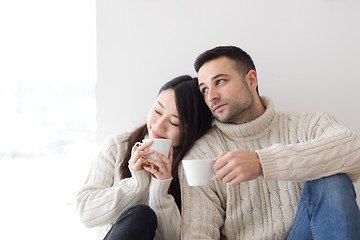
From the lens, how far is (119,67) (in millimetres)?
1795

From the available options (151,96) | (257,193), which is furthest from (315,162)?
(151,96)

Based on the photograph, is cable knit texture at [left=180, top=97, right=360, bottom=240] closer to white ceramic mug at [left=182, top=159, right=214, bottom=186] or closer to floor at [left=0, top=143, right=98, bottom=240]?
white ceramic mug at [left=182, top=159, right=214, bottom=186]

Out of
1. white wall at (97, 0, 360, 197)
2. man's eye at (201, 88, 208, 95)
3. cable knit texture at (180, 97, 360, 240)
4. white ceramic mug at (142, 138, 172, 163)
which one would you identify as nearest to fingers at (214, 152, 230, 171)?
cable knit texture at (180, 97, 360, 240)

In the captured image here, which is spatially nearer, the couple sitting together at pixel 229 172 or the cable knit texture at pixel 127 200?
the couple sitting together at pixel 229 172

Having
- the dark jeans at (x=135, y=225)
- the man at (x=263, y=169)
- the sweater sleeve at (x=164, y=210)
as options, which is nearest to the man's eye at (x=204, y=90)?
the man at (x=263, y=169)

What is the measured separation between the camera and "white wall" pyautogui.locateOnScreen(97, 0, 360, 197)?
1.69 metres

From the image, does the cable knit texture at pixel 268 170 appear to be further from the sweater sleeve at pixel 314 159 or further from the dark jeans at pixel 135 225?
the dark jeans at pixel 135 225

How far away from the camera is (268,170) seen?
104cm

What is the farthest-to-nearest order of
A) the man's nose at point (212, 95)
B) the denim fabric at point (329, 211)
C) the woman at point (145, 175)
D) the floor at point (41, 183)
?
the floor at point (41, 183)
the man's nose at point (212, 95)
the woman at point (145, 175)
the denim fabric at point (329, 211)

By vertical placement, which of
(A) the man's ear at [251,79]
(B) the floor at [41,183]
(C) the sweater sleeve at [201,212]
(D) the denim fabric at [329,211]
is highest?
(A) the man's ear at [251,79]

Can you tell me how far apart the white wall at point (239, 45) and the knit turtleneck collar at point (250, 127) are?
0.34 metres

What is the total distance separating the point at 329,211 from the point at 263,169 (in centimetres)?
21

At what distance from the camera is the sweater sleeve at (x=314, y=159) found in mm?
1045

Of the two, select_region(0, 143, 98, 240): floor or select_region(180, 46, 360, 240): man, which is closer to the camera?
select_region(180, 46, 360, 240): man
